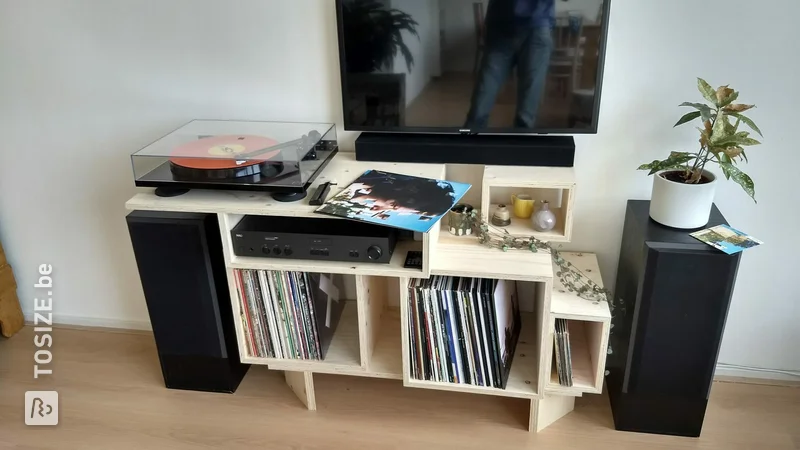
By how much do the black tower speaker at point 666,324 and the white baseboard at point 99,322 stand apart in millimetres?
1629

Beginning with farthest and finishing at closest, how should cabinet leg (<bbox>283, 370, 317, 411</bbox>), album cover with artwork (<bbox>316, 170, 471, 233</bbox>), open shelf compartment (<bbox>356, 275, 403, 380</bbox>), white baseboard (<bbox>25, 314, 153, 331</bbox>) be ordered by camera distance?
white baseboard (<bbox>25, 314, 153, 331</bbox>)
cabinet leg (<bbox>283, 370, 317, 411</bbox>)
open shelf compartment (<bbox>356, 275, 403, 380</bbox>)
album cover with artwork (<bbox>316, 170, 471, 233</bbox>)

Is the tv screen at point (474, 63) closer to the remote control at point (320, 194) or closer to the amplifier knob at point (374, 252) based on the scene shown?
the remote control at point (320, 194)

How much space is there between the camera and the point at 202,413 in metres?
1.90

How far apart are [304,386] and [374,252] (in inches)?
21.9

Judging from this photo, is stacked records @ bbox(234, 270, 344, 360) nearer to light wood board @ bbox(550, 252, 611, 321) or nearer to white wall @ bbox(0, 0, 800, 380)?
white wall @ bbox(0, 0, 800, 380)

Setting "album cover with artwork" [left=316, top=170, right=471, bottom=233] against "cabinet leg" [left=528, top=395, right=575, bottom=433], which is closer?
"album cover with artwork" [left=316, top=170, right=471, bottom=233]

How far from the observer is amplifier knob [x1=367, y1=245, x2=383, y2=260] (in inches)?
61.1

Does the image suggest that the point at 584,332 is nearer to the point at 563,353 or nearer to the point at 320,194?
the point at 563,353

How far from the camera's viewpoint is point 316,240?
1.57 m

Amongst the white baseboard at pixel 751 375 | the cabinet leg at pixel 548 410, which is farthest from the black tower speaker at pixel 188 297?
the white baseboard at pixel 751 375

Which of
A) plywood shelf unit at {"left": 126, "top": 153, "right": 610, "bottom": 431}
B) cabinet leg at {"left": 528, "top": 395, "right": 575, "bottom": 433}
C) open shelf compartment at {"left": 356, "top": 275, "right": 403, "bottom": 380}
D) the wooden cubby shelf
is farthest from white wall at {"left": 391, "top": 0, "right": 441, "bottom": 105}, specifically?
cabinet leg at {"left": 528, "top": 395, "right": 575, "bottom": 433}

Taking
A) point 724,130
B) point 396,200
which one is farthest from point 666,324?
point 396,200

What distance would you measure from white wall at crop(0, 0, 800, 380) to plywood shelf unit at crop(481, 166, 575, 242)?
112mm

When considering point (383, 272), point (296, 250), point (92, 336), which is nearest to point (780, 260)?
point (383, 272)
